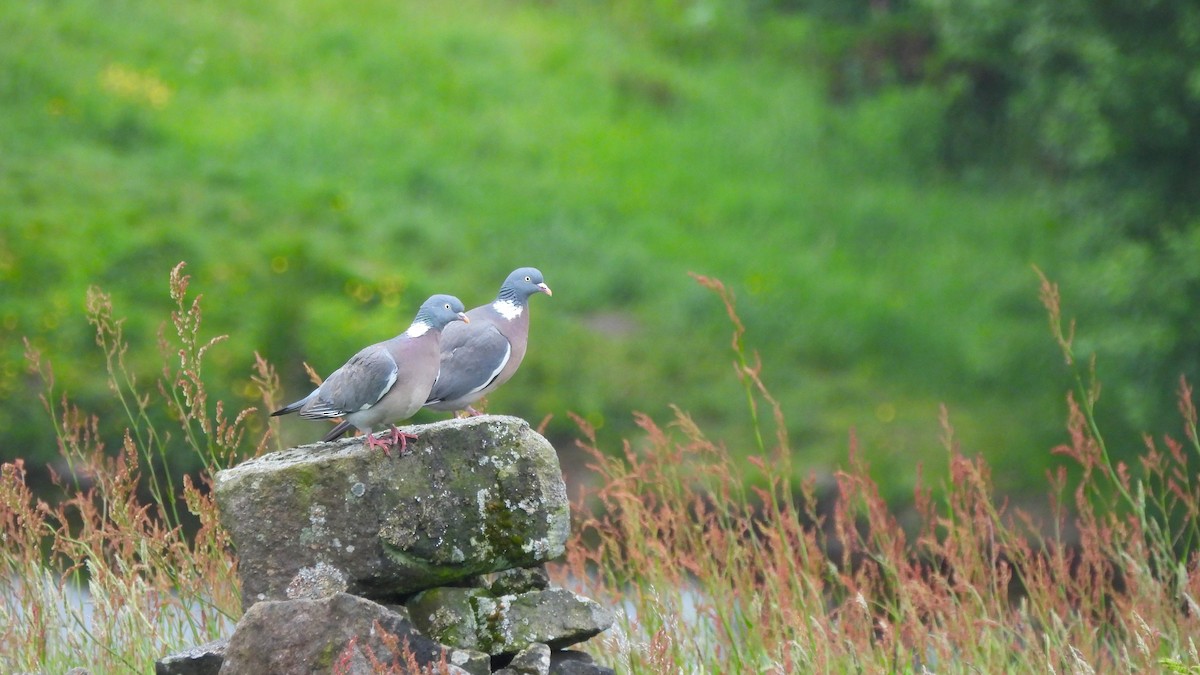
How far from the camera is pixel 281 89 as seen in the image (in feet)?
70.1

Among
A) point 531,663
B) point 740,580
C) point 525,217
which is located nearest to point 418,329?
point 531,663

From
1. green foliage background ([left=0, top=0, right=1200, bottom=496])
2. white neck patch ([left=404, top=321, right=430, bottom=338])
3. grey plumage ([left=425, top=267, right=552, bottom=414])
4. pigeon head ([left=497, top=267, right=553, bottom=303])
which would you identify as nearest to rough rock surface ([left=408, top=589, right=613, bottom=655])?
white neck patch ([left=404, top=321, right=430, bottom=338])

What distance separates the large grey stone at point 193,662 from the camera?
16.4 ft

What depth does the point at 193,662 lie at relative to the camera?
502 centimetres

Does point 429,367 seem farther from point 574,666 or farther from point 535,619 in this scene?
point 574,666

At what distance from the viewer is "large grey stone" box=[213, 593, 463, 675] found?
4758 millimetres

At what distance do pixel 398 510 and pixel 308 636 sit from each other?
1.91ft

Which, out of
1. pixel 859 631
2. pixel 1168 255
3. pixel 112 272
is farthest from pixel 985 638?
pixel 112 272

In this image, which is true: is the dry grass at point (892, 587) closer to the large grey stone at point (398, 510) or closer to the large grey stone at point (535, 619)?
the large grey stone at point (535, 619)

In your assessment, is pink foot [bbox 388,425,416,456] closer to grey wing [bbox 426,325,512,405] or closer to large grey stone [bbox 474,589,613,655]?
large grey stone [bbox 474,589,613,655]

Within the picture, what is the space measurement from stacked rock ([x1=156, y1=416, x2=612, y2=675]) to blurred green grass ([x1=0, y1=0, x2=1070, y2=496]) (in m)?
9.03

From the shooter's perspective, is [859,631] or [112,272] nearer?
[859,631]

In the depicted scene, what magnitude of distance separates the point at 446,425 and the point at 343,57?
18.6 meters

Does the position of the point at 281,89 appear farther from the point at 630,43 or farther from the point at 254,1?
the point at 630,43
